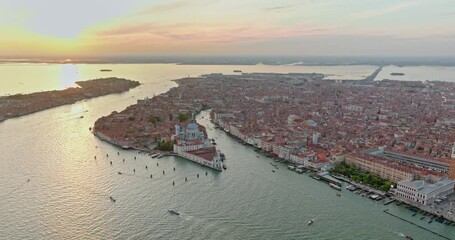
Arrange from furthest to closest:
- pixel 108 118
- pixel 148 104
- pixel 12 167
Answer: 1. pixel 148 104
2. pixel 108 118
3. pixel 12 167

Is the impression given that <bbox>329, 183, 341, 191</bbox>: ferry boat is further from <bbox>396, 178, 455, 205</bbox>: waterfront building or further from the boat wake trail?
the boat wake trail

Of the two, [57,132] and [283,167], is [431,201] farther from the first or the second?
[57,132]

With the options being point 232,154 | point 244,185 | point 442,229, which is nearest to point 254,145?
point 232,154

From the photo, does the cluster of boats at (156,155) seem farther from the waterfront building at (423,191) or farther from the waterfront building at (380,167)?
the waterfront building at (423,191)

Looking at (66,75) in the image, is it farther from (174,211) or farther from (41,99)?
(174,211)

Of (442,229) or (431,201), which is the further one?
(431,201)

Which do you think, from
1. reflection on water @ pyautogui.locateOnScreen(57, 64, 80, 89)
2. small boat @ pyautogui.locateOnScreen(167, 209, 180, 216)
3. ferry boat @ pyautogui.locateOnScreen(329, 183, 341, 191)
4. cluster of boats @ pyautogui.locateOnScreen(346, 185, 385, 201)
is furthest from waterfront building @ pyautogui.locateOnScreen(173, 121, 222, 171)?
reflection on water @ pyautogui.locateOnScreen(57, 64, 80, 89)

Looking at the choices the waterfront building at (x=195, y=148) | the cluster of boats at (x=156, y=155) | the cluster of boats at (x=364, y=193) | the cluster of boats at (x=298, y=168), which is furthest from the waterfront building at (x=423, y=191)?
the cluster of boats at (x=156, y=155)
